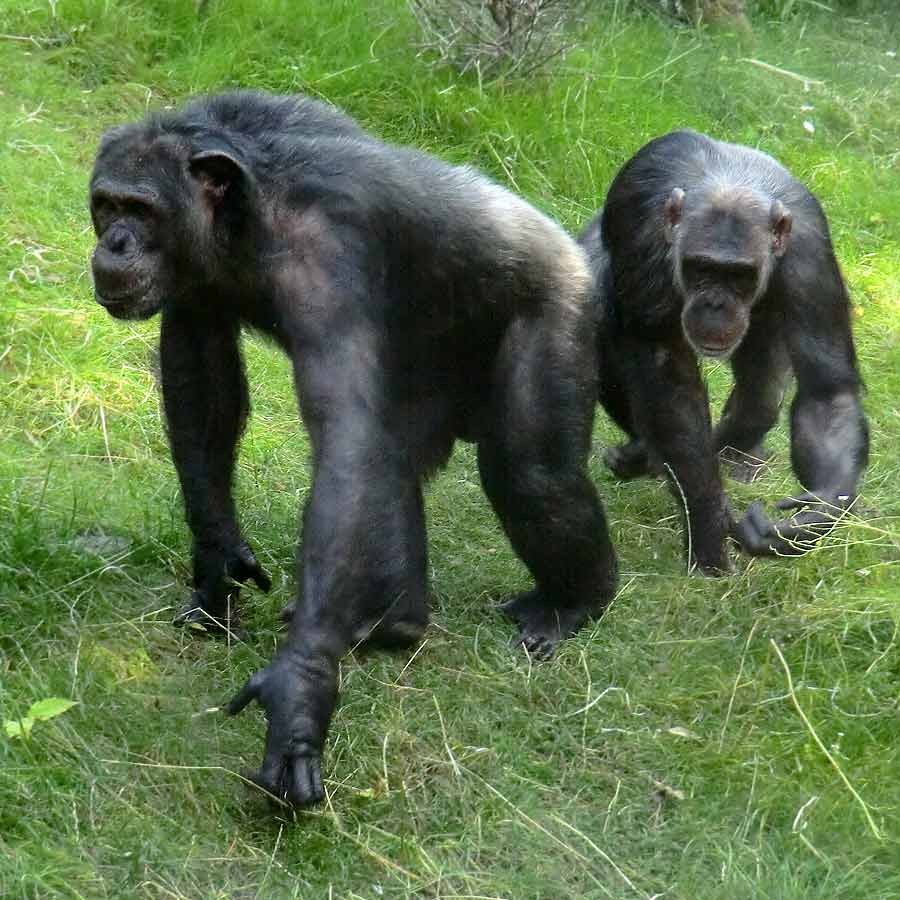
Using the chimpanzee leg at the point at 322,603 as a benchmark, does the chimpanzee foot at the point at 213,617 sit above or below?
below

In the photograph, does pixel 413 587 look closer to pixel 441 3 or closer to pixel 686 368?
pixel 686 368

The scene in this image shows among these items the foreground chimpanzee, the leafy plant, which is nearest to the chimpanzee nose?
the leafy plant

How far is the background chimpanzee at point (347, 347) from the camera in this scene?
426 cm

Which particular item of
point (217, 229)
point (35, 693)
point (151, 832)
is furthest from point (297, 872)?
point (217, 229)

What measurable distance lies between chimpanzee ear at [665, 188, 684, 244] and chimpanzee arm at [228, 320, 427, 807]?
1785 mm

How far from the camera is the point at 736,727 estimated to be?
4.63 meters

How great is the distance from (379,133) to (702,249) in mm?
3712

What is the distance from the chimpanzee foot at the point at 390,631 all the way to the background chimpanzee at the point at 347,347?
0.05 ft

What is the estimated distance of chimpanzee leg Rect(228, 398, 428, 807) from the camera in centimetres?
405

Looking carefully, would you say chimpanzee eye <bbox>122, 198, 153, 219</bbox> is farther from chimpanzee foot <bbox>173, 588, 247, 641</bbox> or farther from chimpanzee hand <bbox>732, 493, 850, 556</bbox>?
chimpanzee hand <bbox>732, 493, 850, 556</bbox>

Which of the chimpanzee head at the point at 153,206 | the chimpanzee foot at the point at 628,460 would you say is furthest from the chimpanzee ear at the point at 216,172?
the chimpanzee foot at the point at 628,460

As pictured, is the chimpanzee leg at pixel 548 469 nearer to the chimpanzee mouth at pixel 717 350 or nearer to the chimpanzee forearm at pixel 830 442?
the chimpanzee mouth at pixel 717 350

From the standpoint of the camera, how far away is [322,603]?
417 centimetres

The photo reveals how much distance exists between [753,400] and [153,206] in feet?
9.97
